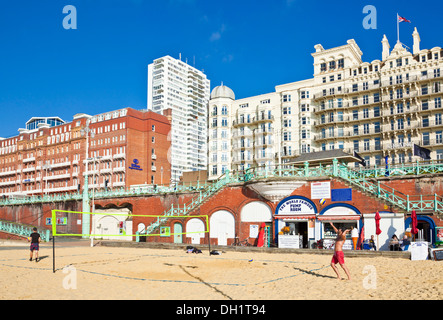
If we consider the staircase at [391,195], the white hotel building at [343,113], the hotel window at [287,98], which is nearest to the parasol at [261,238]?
the staircase at [391,195]

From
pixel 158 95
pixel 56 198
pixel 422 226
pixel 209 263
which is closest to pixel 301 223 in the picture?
pixel 422 226

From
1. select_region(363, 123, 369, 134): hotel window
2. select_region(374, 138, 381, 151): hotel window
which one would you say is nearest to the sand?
select_region(374, 138, 381, 151): hotel window

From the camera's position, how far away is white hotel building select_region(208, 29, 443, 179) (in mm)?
59656

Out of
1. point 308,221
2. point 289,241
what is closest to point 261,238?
point 289,241

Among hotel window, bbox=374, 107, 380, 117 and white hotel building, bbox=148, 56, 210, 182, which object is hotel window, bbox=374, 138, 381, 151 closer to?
hotel window, bbox=374, 107, 380, 117

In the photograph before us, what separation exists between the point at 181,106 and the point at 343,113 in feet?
287

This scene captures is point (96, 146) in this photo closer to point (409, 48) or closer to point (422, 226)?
point (409, 48)

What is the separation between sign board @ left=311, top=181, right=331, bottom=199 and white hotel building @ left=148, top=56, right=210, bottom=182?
332 ft

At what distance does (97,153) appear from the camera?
87.6 meters

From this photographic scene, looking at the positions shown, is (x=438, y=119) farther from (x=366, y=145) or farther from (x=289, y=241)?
(x=289, y=241)

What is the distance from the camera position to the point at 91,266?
19.0m

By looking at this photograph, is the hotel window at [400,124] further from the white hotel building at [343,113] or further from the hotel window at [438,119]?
the hotel window at [438,119]

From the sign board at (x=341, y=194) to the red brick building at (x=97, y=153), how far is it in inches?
2216

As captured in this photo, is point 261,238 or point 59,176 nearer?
point 261,238
